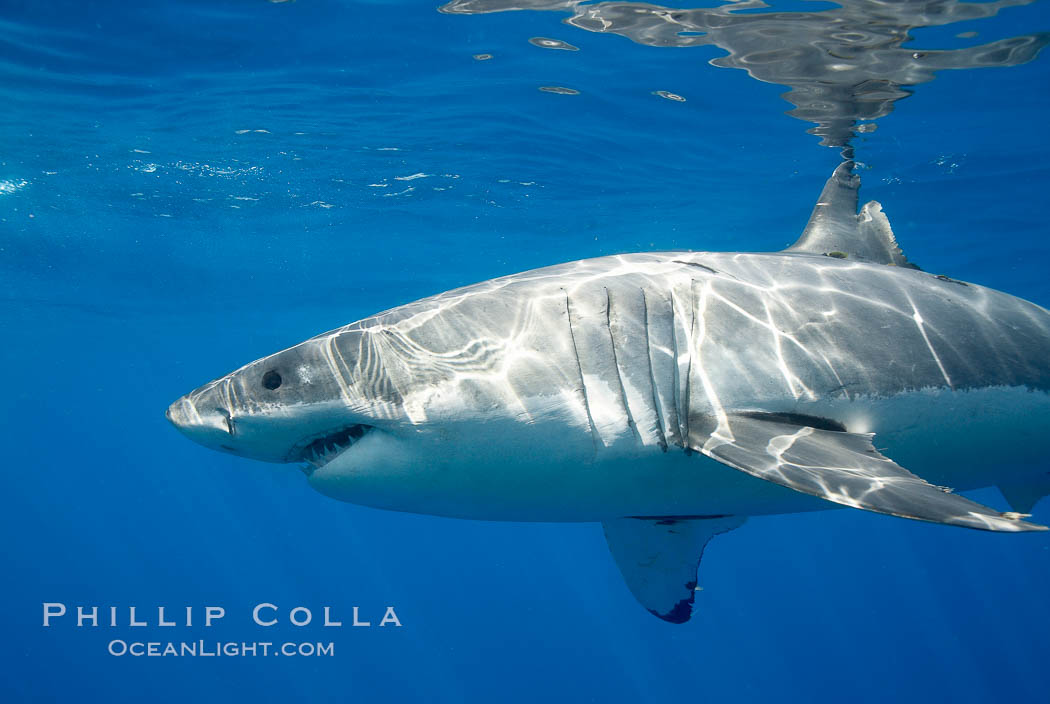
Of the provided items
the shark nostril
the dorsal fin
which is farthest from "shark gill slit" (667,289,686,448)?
the dorsal fin

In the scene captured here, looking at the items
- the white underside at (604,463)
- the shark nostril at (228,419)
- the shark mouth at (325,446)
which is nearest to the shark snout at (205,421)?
the shark nostril at (228,419)

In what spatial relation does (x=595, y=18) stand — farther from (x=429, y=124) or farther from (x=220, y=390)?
(x=220, y=390)

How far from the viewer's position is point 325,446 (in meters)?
2.95

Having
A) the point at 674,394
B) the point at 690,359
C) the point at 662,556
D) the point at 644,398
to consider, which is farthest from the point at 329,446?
the point at 662,556

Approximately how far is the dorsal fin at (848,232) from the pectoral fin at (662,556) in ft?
7.82

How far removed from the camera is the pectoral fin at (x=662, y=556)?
4.42m

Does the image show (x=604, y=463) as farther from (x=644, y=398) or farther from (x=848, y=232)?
(x=848, y=232)

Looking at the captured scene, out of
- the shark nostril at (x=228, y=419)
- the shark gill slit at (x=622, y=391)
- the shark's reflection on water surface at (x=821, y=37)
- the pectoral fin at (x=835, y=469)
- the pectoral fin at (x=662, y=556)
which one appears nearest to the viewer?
the pectoral fin at (x=835, y=469)

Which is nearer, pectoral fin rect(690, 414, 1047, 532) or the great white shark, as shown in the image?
pectoral fin rect(690, 414, 1047, 532)

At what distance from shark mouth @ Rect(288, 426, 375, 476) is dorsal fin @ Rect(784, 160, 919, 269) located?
3.88m

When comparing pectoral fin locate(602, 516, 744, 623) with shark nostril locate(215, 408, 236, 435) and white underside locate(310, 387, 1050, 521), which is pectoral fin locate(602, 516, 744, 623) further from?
shark nostril locate(215, 408, 236, 435)

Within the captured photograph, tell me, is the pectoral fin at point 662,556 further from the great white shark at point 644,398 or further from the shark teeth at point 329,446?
the shark teeth at point 329,446

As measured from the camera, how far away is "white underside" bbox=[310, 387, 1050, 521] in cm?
280

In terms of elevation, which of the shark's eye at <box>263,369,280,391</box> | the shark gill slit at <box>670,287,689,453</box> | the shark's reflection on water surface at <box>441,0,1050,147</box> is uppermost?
the shark's reflection on water surface at <box>441,0,1050,147</box>
